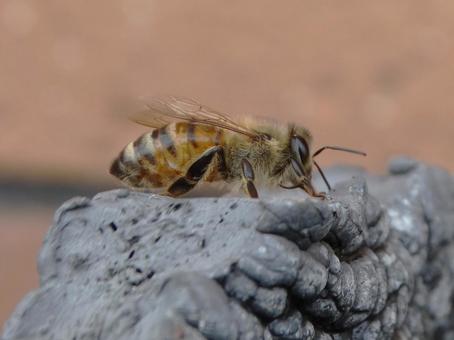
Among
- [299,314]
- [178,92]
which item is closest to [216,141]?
[299,314]

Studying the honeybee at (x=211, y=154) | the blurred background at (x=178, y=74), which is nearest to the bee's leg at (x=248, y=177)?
the honeybee at (x=211, y=154)

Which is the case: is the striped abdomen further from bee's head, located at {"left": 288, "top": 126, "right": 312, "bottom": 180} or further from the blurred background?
the blurred background

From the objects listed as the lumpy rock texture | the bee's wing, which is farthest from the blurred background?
the lumpy rock texture

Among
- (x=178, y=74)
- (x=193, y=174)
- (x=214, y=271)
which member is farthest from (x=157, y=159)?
(x=178, y=74)

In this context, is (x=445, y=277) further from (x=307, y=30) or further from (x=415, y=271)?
(x=307, y=30)

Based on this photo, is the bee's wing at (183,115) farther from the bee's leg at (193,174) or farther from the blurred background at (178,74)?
the blurred background at (178,74)

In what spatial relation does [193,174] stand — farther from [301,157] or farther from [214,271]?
[214,271]
